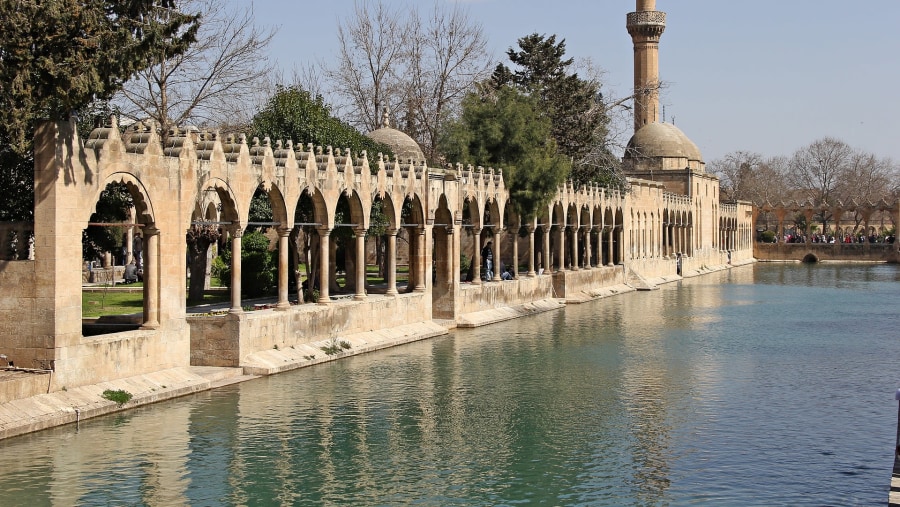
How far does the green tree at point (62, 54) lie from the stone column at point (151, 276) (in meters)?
3.00

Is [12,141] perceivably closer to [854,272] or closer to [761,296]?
[761,296]

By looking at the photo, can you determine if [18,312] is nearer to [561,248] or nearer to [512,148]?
[512,148]

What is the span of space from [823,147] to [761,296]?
68.2 metres

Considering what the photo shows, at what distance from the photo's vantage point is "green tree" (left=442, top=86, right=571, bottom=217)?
124ft

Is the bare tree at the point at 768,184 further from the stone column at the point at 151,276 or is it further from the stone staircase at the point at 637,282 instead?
the stone column at the point at 151,276

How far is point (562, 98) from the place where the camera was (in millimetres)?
48188

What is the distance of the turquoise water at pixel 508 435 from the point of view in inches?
510

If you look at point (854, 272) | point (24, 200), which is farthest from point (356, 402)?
point (854, 272)

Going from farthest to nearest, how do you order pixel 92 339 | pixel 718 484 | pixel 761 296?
pixel 761 296, pixel 92 339, pixel 718 484

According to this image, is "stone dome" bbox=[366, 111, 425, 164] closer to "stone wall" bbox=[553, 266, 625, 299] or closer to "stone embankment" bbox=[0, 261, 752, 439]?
"stone embankment" bbox=[0, 261, 752, 439]

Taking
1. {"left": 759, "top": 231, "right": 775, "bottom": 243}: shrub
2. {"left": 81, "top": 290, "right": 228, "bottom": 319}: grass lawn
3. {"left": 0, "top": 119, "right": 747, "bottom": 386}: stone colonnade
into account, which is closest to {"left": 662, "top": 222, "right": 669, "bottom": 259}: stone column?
{"left": 0, "top": 119, "right": 747, "bottom": 386}: stone colonnade

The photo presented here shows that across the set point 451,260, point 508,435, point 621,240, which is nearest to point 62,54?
point 508,435

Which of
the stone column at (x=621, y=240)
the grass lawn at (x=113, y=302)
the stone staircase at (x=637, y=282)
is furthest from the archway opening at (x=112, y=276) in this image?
the stone column at (x=621, y=240)

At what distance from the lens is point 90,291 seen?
110 feet
